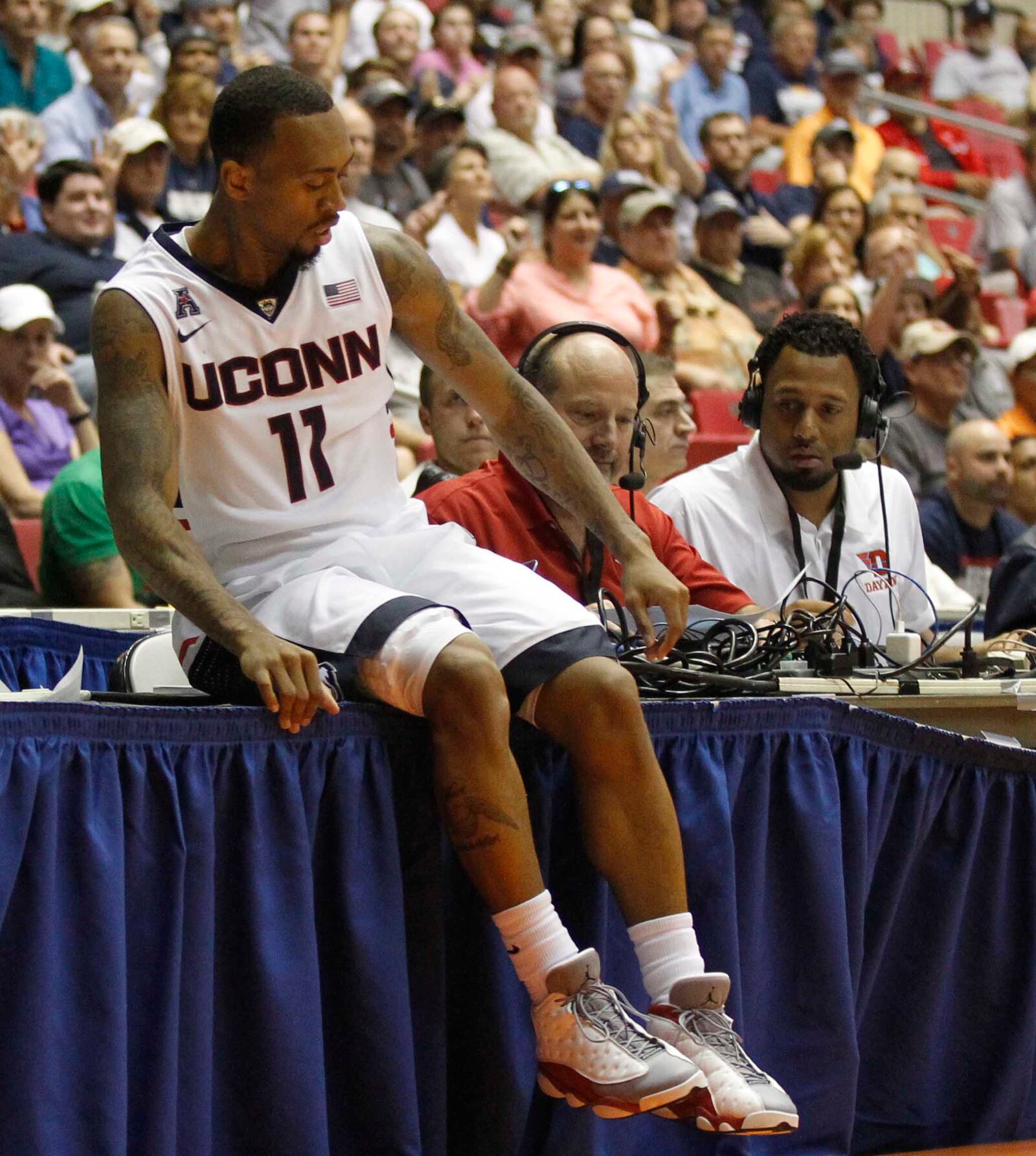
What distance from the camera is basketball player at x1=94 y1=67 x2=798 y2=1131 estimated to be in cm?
201

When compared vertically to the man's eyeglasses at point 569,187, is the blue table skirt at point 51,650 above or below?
below

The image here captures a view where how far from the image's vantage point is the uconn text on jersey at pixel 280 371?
2.24 metres

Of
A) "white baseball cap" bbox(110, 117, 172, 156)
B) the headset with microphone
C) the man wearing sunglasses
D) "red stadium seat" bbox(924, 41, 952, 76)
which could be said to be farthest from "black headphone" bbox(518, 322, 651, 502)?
"red stadium seat" bbox(924, 41, 952, 76)

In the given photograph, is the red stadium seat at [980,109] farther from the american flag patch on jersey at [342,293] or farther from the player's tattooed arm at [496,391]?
the american flag patch on jersey at [342,293]

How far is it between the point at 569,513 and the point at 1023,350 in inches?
184

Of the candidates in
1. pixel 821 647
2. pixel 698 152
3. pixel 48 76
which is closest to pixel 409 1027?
pixel 821 647

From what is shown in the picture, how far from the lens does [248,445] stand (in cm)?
228

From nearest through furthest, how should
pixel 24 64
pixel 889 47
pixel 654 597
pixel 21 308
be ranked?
pixel 654 597 < pixel 21 308 < pixel 24 64 < pixel 889 47

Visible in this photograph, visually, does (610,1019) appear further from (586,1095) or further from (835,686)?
(835,686)

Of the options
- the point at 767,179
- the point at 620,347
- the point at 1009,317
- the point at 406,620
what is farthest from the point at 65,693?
the point at 767,179

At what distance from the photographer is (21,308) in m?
5.02

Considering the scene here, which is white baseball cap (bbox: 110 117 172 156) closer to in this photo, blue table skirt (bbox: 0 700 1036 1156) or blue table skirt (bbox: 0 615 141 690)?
blue table skirt (bbox: 0 615 141 690)

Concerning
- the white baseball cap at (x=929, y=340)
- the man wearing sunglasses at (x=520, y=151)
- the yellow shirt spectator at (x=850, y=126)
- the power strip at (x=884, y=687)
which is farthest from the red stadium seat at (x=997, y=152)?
the power strip at (x=884, y=687)

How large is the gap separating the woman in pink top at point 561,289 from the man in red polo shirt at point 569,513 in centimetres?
274
